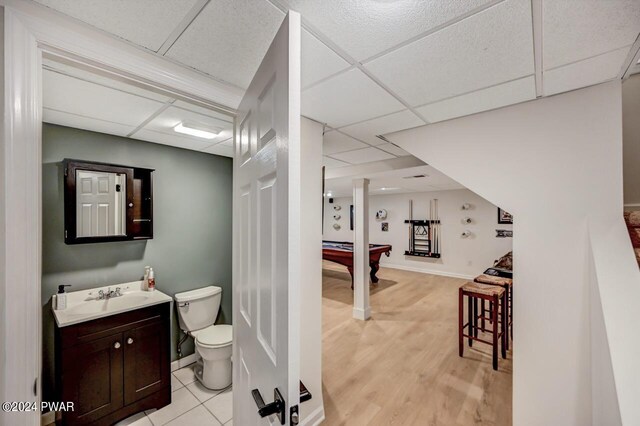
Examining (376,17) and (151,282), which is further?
(151,282)

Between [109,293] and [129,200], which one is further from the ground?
[129,200]

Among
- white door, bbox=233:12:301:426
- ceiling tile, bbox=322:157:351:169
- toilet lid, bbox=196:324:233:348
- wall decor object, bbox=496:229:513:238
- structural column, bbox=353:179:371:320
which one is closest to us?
white door, bbox=233:12:301:426

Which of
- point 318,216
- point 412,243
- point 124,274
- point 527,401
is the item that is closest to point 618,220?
point 527,401

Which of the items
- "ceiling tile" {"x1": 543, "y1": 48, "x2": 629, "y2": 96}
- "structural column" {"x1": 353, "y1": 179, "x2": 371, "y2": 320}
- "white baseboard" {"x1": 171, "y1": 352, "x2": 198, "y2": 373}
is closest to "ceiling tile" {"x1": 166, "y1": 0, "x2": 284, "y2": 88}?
"ceiling tile" {"x1": 543, "y1": 48, "x2": 629, "y2": 96}

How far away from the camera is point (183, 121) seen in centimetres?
191

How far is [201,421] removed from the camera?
6.44ft

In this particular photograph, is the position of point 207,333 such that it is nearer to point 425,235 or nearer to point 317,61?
point 317,61

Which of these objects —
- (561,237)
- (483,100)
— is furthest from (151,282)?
(561,237)

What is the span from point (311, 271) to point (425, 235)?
19.0 ft

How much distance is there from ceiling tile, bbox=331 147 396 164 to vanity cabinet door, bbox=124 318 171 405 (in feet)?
8.19

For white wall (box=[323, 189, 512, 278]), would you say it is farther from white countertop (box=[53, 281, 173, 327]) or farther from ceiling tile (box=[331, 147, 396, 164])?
white countertop (box=[53, 281, 173, 327])

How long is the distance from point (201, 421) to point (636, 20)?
11.0 feet

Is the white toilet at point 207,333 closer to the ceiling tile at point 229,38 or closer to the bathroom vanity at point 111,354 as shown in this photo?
the bathroom vanity at point 111,354

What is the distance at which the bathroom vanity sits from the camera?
1.69 m
